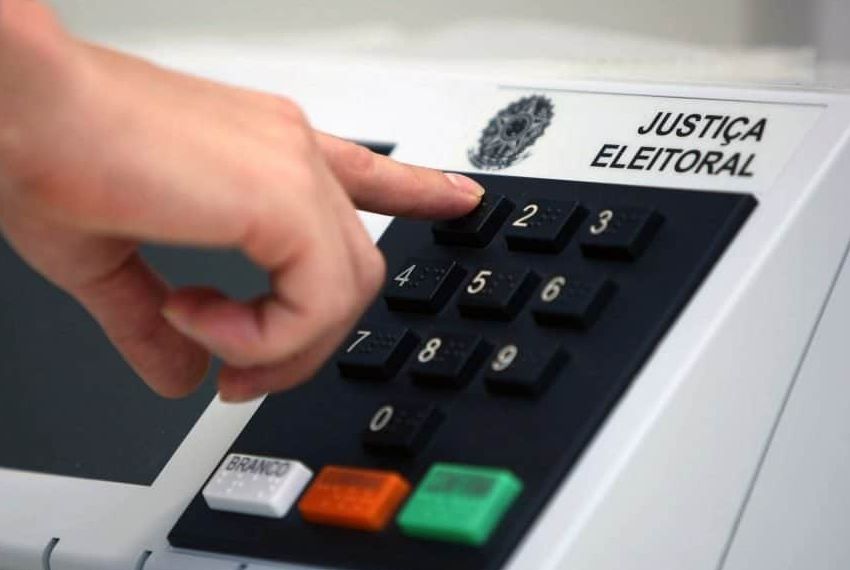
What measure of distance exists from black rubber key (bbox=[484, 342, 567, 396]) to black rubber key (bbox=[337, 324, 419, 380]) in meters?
0.04

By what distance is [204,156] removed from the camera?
0.44 meters

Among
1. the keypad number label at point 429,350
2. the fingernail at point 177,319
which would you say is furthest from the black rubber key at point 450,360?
the fingernail at point 177,319

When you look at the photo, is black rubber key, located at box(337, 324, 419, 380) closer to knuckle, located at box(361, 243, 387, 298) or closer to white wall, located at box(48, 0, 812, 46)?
Result: knuckle, located at box(361, 243, 387, 298)

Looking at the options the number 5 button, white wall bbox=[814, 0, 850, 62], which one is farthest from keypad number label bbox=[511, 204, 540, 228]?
white wall bbox=[814, 0, 850, 62]

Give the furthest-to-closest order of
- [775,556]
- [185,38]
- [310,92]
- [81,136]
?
[185,38] < [310,92] < [775,556] < [81,136]

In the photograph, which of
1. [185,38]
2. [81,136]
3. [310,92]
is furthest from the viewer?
Result: [185,38]

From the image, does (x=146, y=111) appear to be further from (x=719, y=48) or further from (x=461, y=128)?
(x=719, y=48)

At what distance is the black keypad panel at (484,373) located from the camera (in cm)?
49

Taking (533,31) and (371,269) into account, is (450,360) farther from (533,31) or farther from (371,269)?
(533,31)

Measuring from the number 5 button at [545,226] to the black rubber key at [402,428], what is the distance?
84 mm

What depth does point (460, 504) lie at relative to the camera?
48 centimetres

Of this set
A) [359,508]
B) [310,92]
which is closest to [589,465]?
[359,508]

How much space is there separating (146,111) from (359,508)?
160mm

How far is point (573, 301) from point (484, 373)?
4cm
